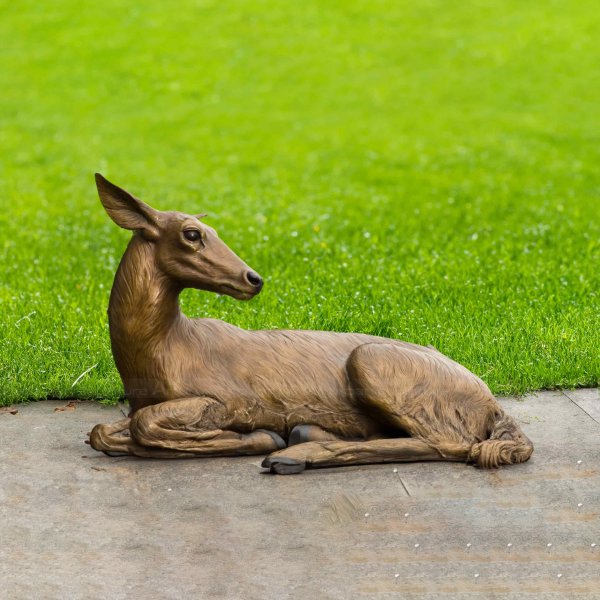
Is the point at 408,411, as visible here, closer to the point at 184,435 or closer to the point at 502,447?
the point at 502,447

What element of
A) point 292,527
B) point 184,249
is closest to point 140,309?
point 184,249

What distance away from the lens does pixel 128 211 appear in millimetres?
6574

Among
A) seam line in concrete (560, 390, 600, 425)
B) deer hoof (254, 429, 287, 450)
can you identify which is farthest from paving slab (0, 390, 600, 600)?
seam line in concrete (560, 390, 600, 425)

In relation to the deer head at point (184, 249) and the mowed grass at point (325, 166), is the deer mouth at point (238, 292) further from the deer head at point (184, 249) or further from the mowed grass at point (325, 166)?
the mowed grass at point (325, 166)

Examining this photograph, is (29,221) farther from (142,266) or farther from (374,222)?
(142,266)

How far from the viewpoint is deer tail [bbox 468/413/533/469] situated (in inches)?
257

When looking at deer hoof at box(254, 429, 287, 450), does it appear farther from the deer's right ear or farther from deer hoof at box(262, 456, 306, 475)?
the deer's right ear

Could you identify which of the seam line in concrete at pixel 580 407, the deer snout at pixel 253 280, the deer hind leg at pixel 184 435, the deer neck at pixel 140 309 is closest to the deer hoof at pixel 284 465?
the deer hind leg at pixel 184 435

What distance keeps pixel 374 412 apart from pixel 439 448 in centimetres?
44

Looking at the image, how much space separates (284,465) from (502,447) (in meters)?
1.28

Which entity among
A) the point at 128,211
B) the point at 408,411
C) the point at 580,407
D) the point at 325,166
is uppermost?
the point at 128,211

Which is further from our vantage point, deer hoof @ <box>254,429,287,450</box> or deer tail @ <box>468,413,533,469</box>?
deer hoof @ <box>254,429,287,450</box>

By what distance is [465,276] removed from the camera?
11.1m

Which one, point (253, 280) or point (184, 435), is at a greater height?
point (253, 280)
